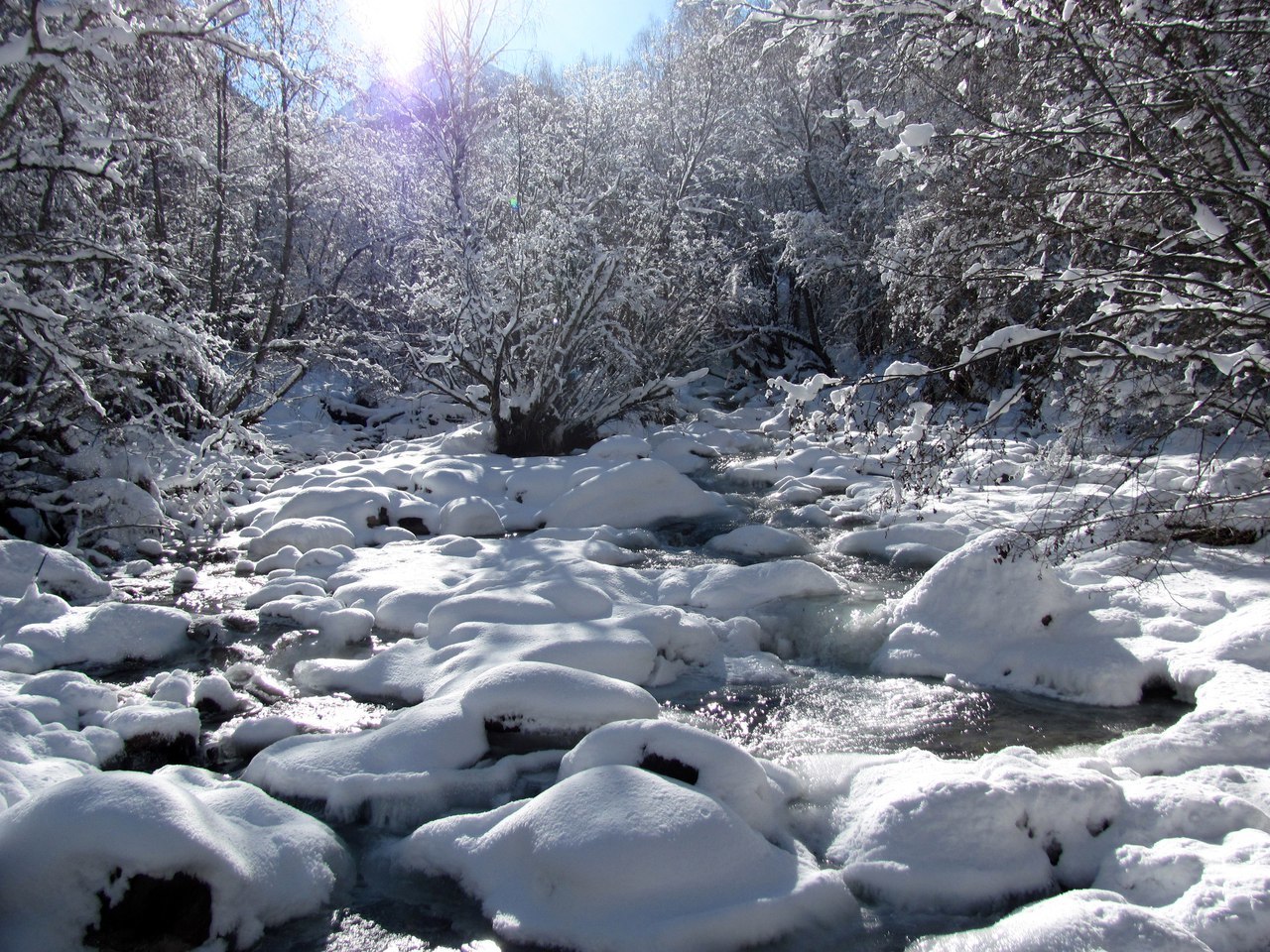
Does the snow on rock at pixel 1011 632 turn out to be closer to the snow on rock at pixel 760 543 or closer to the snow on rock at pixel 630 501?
the snow on rock at pixel 760 543

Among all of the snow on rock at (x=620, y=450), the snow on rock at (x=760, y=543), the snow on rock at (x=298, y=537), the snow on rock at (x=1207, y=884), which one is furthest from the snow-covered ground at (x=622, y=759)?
the snow on rock at (x=620, y=450)

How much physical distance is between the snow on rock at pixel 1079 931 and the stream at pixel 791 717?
12 centimetres

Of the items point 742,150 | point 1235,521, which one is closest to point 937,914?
point 1235,521

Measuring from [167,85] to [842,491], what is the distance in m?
8.34

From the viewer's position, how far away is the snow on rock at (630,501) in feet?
25.7

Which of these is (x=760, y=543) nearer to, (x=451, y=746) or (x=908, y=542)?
(x=908, y=542)

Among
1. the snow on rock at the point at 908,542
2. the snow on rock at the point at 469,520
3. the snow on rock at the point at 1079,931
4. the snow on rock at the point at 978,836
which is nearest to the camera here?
the snow on rock at the point at 1079,931

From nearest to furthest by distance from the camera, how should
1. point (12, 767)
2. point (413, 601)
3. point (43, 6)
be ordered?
point (12, 767)
point (43, 6)
point (413, 601)

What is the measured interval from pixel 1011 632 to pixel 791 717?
4.88 ft

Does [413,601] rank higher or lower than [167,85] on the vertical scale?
lower

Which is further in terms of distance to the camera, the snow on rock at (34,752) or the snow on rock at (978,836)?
the snow on rock at (34,752)

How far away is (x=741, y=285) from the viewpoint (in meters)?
16.9

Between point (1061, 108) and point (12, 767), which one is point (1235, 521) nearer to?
point (1061, 108)

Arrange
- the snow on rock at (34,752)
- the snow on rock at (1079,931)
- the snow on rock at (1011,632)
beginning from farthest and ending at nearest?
the snow on rock at (1011,632), the snow on rock at (34,752), the snow on rock at (1079,931)
